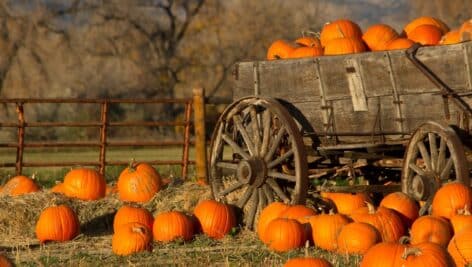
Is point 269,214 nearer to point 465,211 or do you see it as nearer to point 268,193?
point 268,193

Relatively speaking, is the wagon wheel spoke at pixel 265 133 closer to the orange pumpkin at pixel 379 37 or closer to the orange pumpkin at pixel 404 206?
the orange pumpkin at pixel 379 37

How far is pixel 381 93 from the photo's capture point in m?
8.69

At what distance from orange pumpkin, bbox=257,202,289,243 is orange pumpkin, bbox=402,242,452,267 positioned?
2723 millimetres

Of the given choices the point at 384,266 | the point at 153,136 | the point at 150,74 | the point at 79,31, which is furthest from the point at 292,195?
the point at 79,31

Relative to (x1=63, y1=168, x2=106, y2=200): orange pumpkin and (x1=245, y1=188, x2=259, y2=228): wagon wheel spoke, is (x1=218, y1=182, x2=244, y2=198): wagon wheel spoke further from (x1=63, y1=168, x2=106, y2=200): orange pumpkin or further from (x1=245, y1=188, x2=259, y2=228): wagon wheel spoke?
(x1=63, y1=168, x2=106, y2=200): orange pumpkin

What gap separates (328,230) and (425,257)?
2.11 meters

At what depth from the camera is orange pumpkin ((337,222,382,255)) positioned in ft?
23.5

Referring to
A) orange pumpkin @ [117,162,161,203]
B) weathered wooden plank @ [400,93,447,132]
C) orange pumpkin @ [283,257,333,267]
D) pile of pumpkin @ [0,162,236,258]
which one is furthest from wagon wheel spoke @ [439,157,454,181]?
orange pumpkin @ [117,162,161,203]

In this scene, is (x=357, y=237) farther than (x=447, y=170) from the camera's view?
No

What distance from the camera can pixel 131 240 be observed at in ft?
25.4

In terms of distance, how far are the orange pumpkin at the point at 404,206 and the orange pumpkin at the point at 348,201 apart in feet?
1.97

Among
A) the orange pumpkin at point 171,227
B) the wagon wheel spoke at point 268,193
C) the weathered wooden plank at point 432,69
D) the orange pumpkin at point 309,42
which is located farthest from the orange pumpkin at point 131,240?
the orange pumpkin at point 309,42

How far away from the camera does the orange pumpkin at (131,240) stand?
7.70 m

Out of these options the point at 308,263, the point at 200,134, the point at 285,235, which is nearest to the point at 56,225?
the point at 285,235
